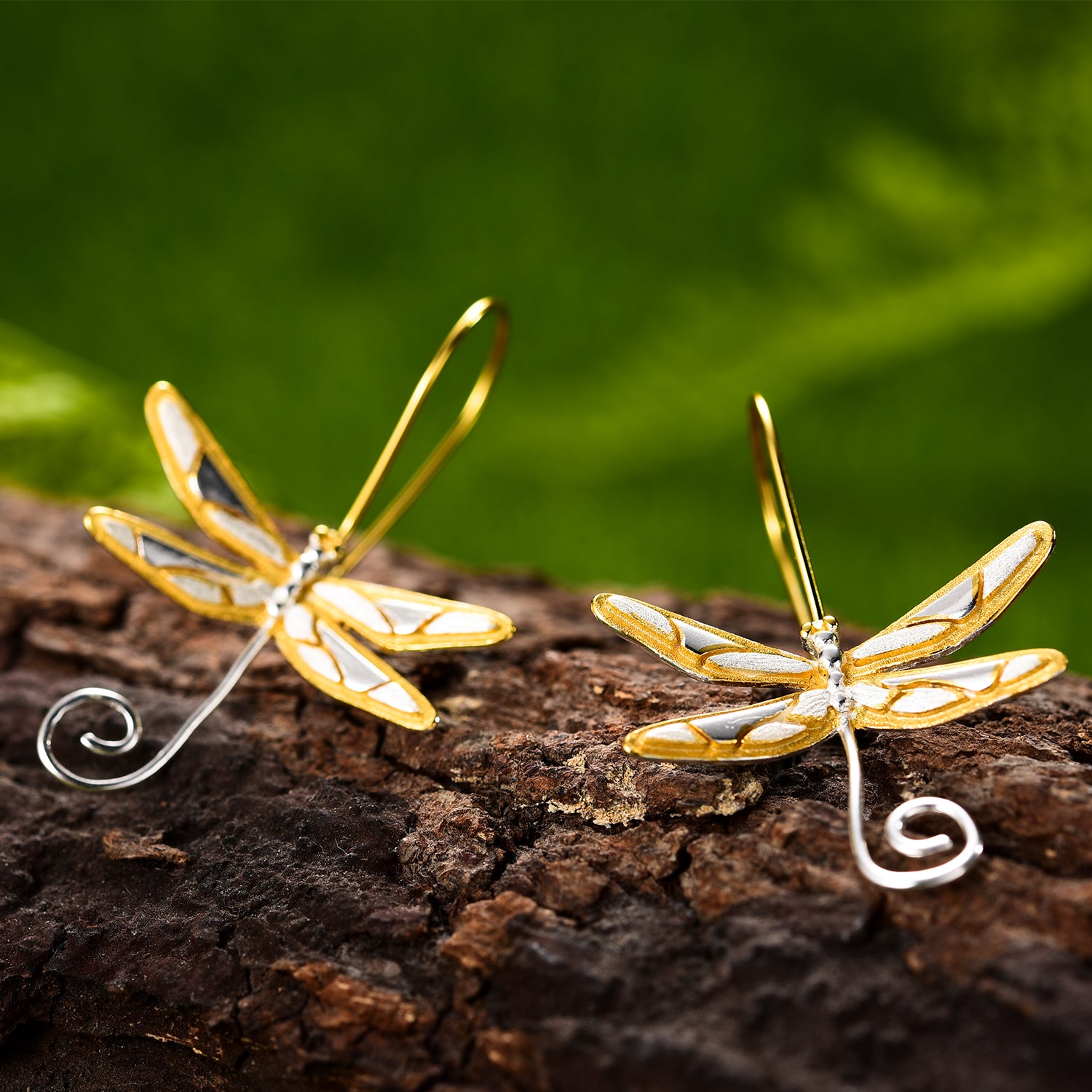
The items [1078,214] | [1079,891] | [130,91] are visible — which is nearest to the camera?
[1079,891]

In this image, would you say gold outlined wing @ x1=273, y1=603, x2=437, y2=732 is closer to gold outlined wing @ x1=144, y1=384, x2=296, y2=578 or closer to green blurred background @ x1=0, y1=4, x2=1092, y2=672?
gold outlined wing @ x1=144, y1=384, x2=296, y2=578

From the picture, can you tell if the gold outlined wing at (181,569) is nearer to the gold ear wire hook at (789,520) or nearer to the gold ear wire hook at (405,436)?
the gold ear wire hook at (405,436)

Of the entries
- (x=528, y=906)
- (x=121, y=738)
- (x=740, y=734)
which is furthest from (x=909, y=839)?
(x=121, y=738)

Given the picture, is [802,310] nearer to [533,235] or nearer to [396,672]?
[533,235]

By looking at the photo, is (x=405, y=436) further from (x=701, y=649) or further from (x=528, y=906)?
(x=528, y=906)

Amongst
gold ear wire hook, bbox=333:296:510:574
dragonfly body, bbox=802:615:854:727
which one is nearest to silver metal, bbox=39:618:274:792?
gold ear wire hook, bbox=333:296:510:574

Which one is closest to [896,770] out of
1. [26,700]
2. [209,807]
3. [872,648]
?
[872,648]
